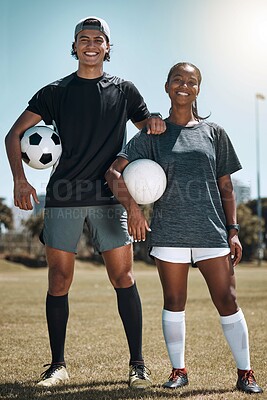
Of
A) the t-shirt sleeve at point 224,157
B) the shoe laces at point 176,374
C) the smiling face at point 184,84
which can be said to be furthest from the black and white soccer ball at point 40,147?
the shoe laces at point 176,374

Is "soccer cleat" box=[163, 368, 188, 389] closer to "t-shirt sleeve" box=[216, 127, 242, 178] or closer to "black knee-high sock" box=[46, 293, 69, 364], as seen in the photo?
"black knee-high sock" box=[46, 293, 69, 364]

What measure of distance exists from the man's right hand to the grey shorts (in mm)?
180

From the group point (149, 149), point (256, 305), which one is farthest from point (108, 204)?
point (256, 305)

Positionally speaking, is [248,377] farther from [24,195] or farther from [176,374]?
[24,195]

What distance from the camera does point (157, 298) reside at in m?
14.2

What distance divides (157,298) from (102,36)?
1047cm

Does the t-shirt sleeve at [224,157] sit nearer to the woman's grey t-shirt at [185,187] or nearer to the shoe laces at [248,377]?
the woman's grey t-shirt at [185,187]

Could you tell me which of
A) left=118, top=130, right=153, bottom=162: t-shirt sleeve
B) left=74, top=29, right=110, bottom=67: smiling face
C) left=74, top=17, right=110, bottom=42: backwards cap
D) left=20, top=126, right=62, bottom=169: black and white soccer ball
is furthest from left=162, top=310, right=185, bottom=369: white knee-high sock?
left=74, top=17, right=110, bottom=42: backwards cap

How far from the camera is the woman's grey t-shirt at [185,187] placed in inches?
157

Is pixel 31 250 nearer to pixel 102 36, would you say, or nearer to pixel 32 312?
pixel 32 312

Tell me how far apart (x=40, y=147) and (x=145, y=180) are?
3.07 ft

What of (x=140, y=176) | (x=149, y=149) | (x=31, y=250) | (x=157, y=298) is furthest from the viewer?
(x=31, y=250)

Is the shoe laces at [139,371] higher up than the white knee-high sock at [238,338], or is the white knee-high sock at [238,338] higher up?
the white knee-high sock at [238,338]

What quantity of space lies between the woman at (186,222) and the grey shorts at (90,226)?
0.37m
